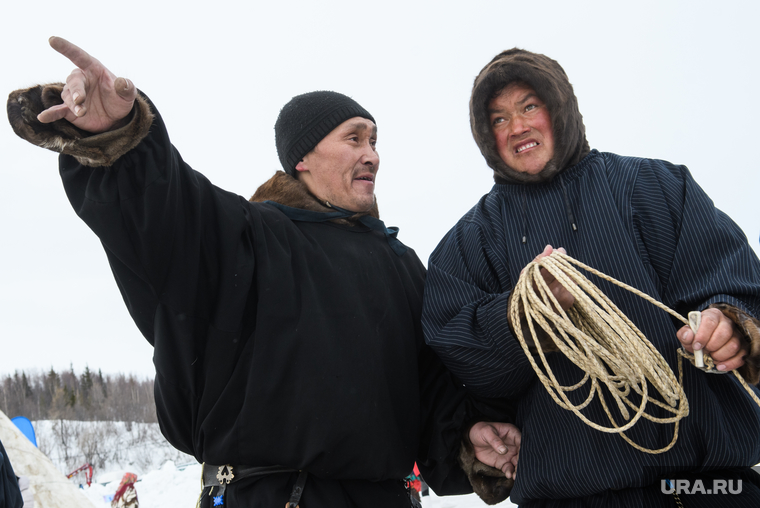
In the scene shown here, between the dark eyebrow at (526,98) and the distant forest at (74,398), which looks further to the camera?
the distant forest at (74,398)

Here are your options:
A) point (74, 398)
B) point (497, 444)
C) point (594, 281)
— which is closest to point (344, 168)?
point (594, 281)

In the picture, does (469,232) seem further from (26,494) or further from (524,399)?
(26,494)

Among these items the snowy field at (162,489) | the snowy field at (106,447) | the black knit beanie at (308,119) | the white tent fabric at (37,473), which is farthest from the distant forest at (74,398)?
the black knit beanie at (308,119)

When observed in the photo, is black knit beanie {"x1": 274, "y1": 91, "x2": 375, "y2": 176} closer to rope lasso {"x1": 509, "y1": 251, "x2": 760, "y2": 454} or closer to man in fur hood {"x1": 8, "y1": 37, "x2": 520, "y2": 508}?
man in fur hood {"x1": 8, "y1": 37, "x2": 520, "y2": 508}

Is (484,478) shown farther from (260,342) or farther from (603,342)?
(260,342)

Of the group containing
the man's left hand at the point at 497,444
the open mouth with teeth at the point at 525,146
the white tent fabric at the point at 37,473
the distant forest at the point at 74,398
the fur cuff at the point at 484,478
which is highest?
the open mouth with teeth at the point at 525,146

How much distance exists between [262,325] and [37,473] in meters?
4.54

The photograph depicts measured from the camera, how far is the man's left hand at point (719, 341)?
1536 millimetres

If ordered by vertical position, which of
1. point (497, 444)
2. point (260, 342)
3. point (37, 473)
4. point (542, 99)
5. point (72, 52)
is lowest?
point (37, 473)

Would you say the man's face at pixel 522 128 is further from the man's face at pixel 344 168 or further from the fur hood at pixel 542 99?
the man's face at pixel 344 168

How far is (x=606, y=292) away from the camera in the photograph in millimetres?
1928

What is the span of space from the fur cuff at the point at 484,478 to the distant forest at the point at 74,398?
144 feet

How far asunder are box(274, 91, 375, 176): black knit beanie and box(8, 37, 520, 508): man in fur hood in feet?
0.73

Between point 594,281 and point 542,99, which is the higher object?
point 542,99
